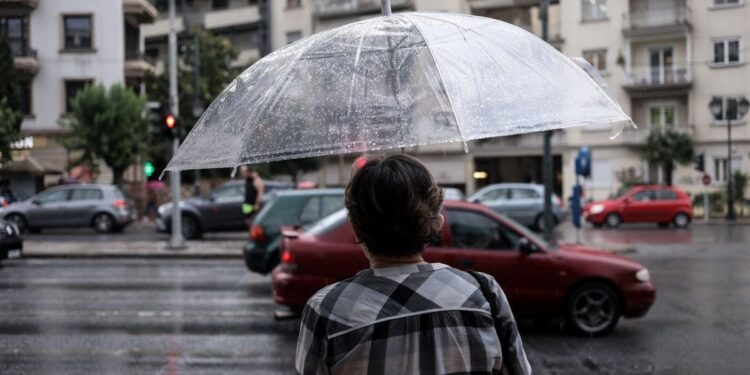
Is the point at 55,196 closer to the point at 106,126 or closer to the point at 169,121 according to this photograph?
the point at 106,126

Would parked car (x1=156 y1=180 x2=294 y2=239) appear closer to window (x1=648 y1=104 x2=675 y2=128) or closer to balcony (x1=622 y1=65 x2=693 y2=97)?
balcony (x1=622 y1=65 x2=693 y2=97)

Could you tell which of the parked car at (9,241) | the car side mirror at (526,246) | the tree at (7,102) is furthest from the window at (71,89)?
the car side mirror at (526,246)

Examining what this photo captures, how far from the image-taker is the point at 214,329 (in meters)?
9.39

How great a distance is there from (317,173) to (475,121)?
46.4 m

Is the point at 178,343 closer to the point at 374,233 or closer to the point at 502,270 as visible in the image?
the point at 502,270

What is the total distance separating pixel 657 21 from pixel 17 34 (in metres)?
25.3

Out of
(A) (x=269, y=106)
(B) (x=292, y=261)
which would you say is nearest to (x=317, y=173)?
(B) (x=292, y=261)

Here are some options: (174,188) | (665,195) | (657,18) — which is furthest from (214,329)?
(657,18)

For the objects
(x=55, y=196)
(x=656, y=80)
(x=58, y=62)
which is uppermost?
(x=58, y=62)

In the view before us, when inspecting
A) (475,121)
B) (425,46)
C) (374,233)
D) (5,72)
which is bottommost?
(374,233)

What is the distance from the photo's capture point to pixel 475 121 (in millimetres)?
2891

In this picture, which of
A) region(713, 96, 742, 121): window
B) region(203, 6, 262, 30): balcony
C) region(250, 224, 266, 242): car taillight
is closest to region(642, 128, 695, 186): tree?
region(713, 96, 742, 121): window

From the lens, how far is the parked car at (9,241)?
15352 millimetres

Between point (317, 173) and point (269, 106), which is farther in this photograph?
point (317, 173)
